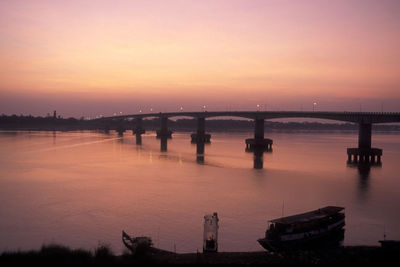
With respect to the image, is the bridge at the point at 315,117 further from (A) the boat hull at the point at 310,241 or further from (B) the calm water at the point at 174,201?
(A) the boat hull at the point at 310,241

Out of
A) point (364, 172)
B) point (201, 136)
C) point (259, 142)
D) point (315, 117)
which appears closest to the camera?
point (364, 172)

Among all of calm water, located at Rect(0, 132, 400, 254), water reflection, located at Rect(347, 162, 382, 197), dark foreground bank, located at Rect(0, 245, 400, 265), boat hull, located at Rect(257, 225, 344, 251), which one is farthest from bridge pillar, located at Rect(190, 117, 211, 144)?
dark foreground bank, located at Rect(0, 245, 400, 265)

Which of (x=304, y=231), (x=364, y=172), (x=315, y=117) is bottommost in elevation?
(x=364, y=172)

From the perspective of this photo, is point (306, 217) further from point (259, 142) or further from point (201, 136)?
point (201, 136)

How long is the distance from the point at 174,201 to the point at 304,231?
1380 centimetres

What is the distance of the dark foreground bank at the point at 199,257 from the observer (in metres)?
14.3

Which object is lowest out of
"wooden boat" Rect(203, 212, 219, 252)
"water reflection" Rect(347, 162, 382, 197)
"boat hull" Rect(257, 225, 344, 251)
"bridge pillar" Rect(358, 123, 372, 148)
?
"water reflection" Rect(347, 162, 382, 197)

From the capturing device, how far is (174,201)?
33281mm

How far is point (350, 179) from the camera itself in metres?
49.5

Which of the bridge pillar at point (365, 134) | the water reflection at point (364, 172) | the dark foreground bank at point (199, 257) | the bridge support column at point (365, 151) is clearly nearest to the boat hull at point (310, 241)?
the dark foreground bank at point (199, 257)

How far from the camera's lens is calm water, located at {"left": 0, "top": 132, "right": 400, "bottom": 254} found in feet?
75.7

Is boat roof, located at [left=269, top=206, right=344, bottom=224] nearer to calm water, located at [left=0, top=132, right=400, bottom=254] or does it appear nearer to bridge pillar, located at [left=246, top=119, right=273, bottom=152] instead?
calm water, located at [left=0, top=132, right=400, bottom=254]

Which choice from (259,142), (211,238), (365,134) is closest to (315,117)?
(259,142)

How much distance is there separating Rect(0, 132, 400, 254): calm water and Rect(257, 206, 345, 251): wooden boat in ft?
3.07
